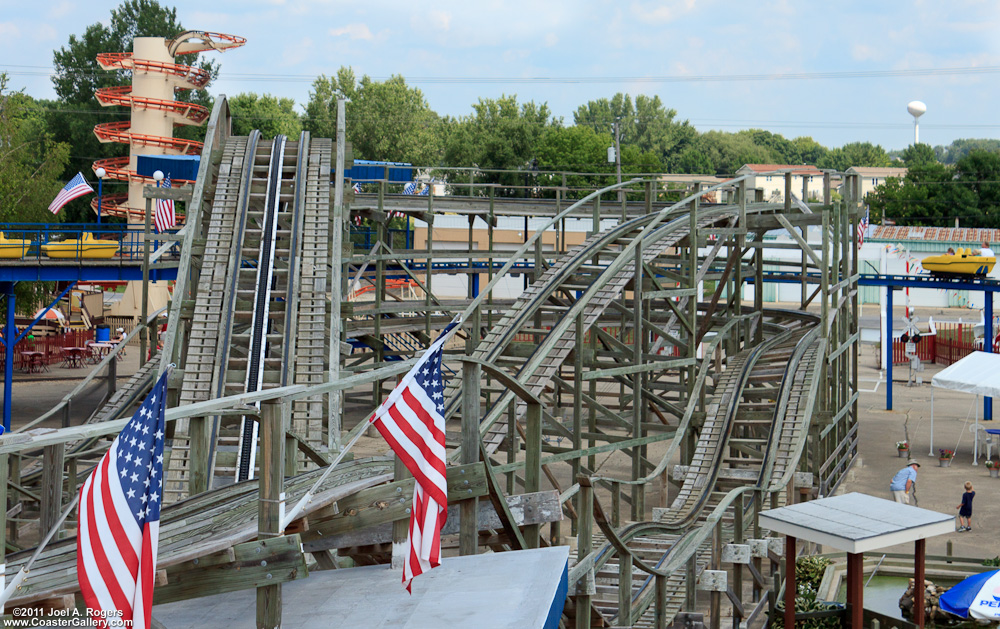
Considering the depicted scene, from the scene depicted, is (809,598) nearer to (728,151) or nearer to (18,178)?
(18,178)

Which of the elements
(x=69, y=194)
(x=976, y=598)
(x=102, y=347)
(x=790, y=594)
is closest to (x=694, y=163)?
(x=102, y=347)

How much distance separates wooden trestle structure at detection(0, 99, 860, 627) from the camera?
594cm

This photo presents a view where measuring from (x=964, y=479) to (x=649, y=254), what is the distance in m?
9.09

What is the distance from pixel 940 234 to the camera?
65312 millimetres

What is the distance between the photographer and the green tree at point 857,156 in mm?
141125

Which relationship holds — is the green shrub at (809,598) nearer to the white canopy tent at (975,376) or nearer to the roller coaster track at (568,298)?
the roller coaster track at (568,298)

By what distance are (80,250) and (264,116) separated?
200 feet

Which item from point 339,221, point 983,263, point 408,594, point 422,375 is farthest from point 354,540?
point 983,263

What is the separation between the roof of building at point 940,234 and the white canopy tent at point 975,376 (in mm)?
45915

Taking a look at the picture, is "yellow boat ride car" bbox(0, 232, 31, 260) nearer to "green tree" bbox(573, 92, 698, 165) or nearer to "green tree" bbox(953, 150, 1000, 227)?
"green tree" bbox(953, 150, 1000, 227)

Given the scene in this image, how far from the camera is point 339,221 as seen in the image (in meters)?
16.1

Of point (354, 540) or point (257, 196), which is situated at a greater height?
point (257, 196)

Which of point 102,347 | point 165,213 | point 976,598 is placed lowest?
point 102,347

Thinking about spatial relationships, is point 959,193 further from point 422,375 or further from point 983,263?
point 422,375
